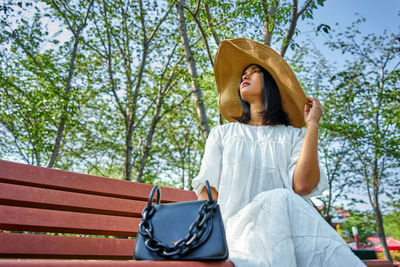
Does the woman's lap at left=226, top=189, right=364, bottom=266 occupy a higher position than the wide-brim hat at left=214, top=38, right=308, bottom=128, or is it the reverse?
the wide-brim hat at left=214, top=38, right=308, bottom=128

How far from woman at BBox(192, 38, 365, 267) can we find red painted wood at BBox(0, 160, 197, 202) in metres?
0.82

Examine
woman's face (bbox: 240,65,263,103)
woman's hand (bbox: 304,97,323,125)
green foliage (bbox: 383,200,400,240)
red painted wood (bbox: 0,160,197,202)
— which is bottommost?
green foliage (bbox: 383,200,400,240)

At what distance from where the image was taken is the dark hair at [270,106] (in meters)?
2.63

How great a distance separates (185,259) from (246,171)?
3.73 feet

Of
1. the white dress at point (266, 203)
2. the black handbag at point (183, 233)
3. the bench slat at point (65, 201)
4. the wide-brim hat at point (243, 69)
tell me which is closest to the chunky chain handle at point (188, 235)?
the black handbag at point (183, 233)

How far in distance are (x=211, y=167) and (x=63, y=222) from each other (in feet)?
3.78

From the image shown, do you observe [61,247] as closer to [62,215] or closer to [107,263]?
[62,215]

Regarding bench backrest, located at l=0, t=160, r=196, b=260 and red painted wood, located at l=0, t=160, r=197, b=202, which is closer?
bench backrest, located at l=0, t=160, r=196, b=260

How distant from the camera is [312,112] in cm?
234

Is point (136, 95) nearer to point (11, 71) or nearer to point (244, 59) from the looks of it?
point (11, 71)

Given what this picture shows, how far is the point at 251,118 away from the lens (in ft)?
8.98

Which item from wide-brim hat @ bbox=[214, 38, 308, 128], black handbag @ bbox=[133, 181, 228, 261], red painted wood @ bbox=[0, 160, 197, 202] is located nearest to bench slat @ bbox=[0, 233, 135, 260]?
red painted wood @ bbox=[0, 160, 197, 202]

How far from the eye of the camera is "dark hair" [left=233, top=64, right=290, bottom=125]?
263 centimetres

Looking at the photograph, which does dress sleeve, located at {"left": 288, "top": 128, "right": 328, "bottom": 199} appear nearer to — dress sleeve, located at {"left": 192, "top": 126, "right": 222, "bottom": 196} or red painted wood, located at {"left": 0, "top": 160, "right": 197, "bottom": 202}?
dress sleeve, located at {"left": 192, "top": 126, "right": 222, "bottom": 196}
